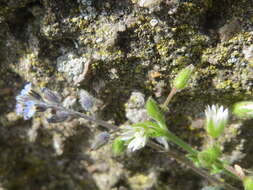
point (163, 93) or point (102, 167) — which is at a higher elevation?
point (163, 93)

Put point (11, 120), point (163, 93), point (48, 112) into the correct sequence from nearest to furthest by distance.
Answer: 1. point (163, 93)
2. point (48, 112)
3. point (11, 120)

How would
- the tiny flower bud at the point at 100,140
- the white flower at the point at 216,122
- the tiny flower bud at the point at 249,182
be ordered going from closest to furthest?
the tiny flower bud at the point at 249,182 → the white flower at the point at 216,122 → the tiny flower bud at the point at 100,140

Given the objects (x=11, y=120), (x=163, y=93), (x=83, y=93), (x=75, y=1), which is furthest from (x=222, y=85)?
(x=11, y=120)

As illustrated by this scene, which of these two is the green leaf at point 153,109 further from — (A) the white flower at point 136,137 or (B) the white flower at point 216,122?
(B) the white flower at point 216,122

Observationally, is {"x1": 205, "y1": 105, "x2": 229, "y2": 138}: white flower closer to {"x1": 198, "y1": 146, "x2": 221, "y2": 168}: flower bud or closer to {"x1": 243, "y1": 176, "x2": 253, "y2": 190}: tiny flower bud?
{"x1": 198, "y1": 146, "x2": 221, "y2": 168}: flower bud

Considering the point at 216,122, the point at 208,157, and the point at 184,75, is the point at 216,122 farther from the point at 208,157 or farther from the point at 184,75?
the point at 184,75

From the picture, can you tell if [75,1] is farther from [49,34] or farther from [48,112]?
[48,112]

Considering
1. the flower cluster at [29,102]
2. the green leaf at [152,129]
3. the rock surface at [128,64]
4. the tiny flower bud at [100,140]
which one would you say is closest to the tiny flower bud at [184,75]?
the rock surface at [128,64]
